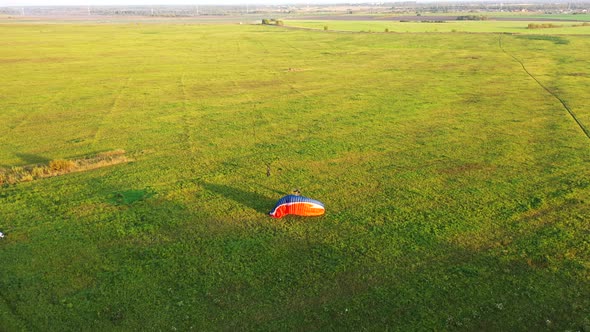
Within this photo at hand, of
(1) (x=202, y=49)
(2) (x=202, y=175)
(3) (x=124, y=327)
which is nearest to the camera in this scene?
(3) (x=124, y=327)

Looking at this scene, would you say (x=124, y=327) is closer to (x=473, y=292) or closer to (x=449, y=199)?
(x=473, y=292)

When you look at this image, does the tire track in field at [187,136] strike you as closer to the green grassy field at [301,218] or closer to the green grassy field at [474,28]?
the green grassy field at [301,218]

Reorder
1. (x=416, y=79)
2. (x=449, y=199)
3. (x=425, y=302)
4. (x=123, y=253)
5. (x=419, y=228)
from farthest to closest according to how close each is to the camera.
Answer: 1. (x=416, y=79)
2. (x=449, y=199)
3. (x=419, y=228)
4. (x=123, y=253)
5. (x=425, y=302)

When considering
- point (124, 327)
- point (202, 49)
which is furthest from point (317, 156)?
point (202, 49)

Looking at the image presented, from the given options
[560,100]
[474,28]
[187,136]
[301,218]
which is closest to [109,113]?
[187,136]

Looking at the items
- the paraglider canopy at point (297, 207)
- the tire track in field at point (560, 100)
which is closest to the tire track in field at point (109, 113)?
the paraglider canopy at point (297, 207)
